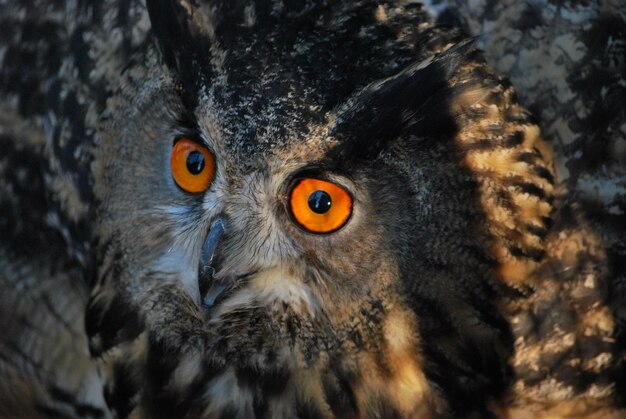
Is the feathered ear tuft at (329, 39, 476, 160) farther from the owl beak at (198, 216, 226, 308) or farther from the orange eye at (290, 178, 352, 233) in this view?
the owl beak at (198, 216, 226, 308)

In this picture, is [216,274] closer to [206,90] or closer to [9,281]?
Answer: [206,90]

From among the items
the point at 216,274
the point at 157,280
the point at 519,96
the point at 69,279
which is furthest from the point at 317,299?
the point at 69,279

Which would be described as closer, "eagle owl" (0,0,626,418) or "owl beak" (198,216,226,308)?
"eagle owl" (0,0,626,418)

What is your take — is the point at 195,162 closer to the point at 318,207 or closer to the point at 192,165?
the point at 192,165

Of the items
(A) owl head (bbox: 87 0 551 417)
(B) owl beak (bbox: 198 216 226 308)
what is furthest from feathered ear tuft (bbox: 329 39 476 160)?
(B) owl beak (bbox: 198 216 226 308)

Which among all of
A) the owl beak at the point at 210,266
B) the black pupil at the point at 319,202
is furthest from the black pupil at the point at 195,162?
the black pupil at the point at 319,202
